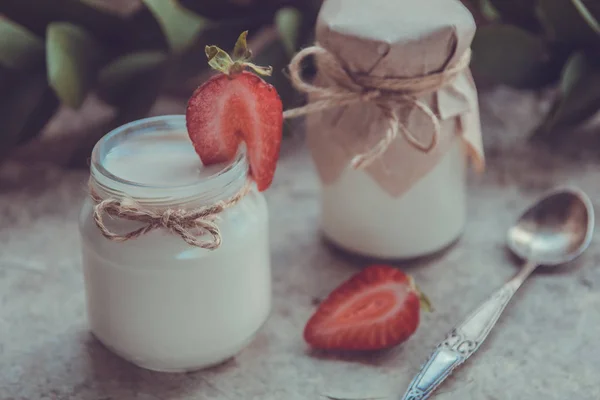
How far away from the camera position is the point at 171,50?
1107mm

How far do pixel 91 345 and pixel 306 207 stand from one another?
35 cm

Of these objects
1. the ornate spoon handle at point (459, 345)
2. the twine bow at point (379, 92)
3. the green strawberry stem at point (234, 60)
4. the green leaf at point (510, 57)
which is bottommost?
the ornate spoon handle at point (459, 345)

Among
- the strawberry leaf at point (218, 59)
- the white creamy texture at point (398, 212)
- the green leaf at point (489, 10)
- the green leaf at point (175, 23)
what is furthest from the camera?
the green leaf at point (489, 10)

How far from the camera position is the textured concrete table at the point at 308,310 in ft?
2.65

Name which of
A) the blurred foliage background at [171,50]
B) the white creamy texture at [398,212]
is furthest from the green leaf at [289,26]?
the white creamy texture at [398,212]

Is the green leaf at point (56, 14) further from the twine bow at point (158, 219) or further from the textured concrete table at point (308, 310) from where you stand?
the twine bow at point (158, 219)

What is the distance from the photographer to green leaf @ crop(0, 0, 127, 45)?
1.09m

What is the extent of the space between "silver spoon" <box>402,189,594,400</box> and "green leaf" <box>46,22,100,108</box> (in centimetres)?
54

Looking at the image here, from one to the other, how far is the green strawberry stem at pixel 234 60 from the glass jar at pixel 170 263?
9cm

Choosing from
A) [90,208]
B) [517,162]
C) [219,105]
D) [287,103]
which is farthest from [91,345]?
[517,162]

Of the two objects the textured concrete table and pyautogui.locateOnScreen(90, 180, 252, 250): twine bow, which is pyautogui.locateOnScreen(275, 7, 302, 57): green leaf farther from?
pyautogui.locateOnScreen(90, 180, 252, 250): twine bow

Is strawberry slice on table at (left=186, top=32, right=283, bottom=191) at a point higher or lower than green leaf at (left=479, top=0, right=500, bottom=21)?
higher

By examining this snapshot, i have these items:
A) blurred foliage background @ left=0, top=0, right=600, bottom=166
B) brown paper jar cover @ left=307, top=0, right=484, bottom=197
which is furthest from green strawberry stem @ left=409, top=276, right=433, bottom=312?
blurred foliage background @ left=0, top=0, right=600, bottom=166

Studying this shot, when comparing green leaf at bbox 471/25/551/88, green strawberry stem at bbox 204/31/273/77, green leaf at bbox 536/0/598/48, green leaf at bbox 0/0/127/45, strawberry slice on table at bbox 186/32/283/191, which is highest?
green strawberry stem at bbox 204/31/273/77
